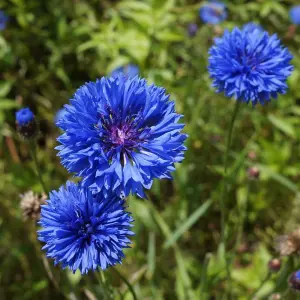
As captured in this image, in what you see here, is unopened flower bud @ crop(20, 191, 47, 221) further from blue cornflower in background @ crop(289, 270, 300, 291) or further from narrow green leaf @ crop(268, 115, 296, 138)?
narrow green leaf @ crop(268, 115, 296, 138)

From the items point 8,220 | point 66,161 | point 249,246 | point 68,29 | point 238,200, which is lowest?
point 249,246

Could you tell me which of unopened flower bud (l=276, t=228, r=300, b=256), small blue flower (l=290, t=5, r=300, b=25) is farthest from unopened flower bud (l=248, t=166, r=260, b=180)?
small blue flower (l=290, t=5, r=300, b=25)

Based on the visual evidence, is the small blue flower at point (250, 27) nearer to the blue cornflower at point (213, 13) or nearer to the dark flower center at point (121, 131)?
the blue cornflower at point (213, 13)

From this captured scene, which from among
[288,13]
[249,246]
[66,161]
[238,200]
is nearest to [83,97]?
[66,161]

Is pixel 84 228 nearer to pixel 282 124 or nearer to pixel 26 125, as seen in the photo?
pixel 26 125

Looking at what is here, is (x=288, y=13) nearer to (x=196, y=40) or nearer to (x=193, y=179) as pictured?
(x=196, y=40)

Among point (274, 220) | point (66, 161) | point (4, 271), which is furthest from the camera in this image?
point (274, 220)

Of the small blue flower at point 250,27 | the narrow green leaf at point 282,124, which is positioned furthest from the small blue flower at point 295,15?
the narrow green leaf at point 282,124
